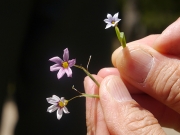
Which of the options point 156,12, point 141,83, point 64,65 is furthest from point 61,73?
point 156,12

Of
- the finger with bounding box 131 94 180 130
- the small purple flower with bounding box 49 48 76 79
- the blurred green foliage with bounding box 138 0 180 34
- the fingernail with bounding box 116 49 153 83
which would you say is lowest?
the finger with bounding box 131 94 180 130

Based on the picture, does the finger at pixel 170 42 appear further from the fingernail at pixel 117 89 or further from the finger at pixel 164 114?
the finger at pixel 164 114

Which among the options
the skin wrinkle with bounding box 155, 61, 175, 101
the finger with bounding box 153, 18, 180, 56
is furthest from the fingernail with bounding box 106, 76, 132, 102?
the finger with bounding box 153, 18, 180, 56

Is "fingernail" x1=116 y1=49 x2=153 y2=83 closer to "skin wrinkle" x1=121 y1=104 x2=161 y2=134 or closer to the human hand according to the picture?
the human hand

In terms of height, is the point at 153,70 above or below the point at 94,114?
above

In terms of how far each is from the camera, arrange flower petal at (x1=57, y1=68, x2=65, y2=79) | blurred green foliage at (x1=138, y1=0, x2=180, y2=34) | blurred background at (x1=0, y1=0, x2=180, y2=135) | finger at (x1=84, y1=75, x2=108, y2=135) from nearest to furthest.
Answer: flower petal at (x1=57, y1=68, x2=65, y2=79) → finger at (x1=84, y1=75, x2=108, y2=135) → blurred background at (x1=0, y1=0, x2=180, y2=135) → blurred green foliage at (x1=138, y1=0, x2=180, y2=34)

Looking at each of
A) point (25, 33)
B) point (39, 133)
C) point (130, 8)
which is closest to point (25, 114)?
point (39, 133)

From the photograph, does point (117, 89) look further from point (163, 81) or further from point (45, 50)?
point (45, 50)
